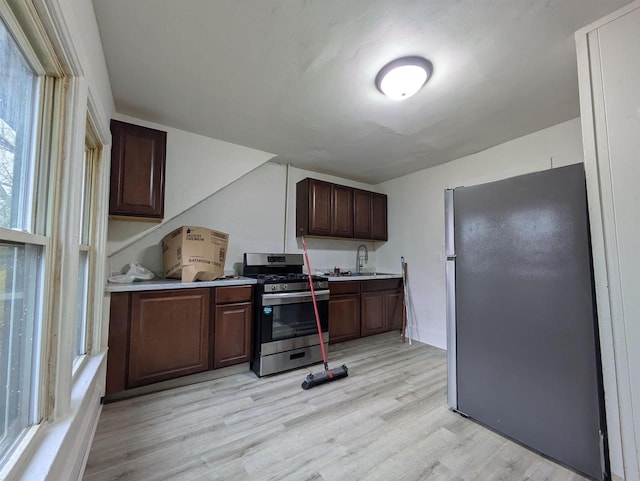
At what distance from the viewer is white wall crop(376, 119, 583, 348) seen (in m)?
2.45

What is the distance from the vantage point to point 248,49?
1.58 metres

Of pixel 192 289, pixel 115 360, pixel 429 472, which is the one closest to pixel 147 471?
pixel 115 360

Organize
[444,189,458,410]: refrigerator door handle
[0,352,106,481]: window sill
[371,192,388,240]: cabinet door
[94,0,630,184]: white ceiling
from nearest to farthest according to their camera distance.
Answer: [0,352,106,481]: window sill → [94,0,630,184]: white ceiling → [444,189,458,410]: refrigerator door handle → [371,192,388,240]: cabinet door

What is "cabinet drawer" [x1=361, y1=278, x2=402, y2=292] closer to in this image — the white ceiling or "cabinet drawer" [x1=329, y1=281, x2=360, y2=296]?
"cabinet drawer" [x1=329, y1=281, x2=360, y2=296]

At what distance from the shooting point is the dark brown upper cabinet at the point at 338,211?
3379 mm

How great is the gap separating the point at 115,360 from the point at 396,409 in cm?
211

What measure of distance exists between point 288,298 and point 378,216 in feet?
6.92

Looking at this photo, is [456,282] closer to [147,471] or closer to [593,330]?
[593,330]

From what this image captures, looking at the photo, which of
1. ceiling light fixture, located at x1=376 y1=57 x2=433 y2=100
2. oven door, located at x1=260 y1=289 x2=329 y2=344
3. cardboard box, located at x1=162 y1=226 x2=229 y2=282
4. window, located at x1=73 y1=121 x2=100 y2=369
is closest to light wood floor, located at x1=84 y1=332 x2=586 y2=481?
oven door, located at x1=260 y1=289 x2=329 y2=344

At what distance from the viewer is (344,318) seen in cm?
313

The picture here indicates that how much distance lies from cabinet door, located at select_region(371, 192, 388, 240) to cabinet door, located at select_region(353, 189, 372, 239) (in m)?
0.08

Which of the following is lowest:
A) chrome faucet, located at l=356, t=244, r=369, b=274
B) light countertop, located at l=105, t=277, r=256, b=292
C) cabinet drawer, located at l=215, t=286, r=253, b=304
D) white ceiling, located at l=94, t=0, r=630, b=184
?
cabinet drawer, located at l=215, t=286, r=253, b=304

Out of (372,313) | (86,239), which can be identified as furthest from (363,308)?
(86,239)

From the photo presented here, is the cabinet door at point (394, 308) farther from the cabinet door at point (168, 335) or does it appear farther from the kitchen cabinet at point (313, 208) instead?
the cabinet door at point (168, 335)
